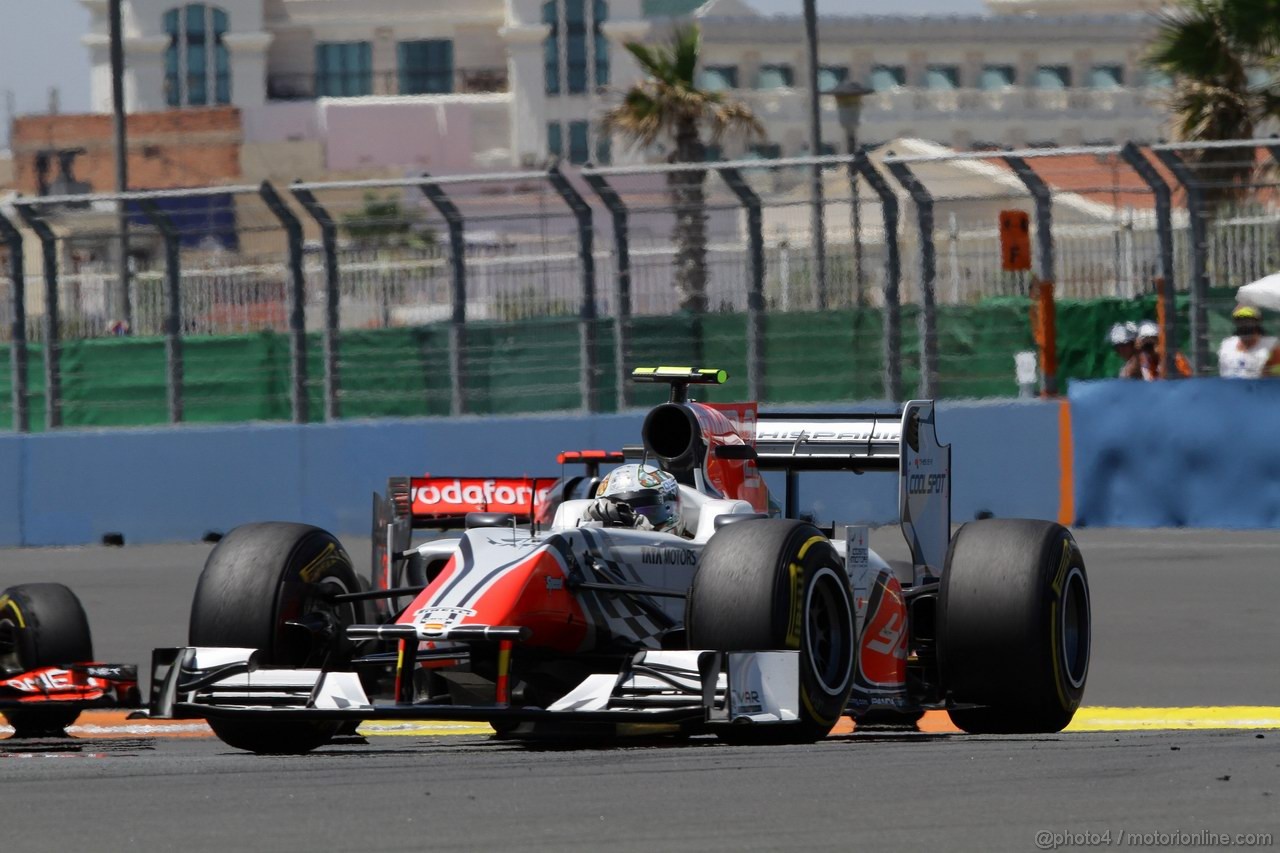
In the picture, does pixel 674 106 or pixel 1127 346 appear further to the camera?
pixel 674 106

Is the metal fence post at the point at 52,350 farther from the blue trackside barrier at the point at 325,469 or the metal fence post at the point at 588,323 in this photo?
the metal fence post at the point at 588,323

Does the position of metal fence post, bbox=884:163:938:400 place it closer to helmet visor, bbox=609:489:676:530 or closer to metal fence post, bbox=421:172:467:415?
metal fence post, bbox=421:172:467:415

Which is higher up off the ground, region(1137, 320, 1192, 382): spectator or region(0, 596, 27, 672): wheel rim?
region(1137, 320, 1192, 382): spectator

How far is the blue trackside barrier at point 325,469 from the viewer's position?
1666 cm

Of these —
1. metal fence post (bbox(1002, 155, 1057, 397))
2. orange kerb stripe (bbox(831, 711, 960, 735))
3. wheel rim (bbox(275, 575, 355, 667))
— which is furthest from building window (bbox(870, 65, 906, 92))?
wheel rim (bbox(275, 575, 355, 667))

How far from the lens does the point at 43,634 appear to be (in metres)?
9.37

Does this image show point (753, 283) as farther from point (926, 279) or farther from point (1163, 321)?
point (1163, 321)

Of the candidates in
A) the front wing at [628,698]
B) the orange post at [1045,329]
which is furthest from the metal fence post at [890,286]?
the front wing at [628,698]

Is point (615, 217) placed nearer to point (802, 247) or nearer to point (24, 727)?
point (802, 247)

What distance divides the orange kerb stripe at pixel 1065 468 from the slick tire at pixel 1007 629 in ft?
24.0

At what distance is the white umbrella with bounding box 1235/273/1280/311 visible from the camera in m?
16.3

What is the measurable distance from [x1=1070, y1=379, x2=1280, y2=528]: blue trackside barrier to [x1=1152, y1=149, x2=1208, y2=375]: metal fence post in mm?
406

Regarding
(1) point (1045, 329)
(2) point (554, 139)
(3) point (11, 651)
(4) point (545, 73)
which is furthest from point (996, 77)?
(3) point (11, 651)

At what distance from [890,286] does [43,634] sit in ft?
28.3
